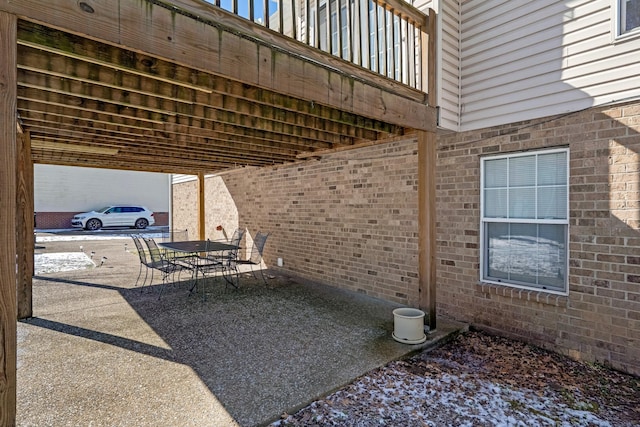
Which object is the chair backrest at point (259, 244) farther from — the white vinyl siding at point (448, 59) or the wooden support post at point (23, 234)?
the white vinyl siding at point (448, 59)

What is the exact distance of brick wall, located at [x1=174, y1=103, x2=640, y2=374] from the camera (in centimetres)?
333

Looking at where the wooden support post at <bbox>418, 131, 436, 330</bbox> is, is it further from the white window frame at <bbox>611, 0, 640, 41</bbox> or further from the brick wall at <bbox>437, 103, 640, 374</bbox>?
the white window frame at <bbox>611, 0, 640, 41</bbox>

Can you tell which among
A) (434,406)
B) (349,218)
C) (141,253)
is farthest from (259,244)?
(434,406)

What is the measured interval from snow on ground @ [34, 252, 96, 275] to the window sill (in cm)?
849

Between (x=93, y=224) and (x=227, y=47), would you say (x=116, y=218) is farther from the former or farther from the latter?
(x=227, y=47)

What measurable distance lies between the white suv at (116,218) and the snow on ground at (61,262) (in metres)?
9.50

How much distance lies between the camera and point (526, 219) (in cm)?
402

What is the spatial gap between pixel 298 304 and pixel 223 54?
12.4 feet

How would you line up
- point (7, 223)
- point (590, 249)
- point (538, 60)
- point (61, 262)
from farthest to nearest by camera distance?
point (61, 262)
point (538, 60)
point (590, 249)
point (7, 223)

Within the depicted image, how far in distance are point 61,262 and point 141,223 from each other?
12459 mm

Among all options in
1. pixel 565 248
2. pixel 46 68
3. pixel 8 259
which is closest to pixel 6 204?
pixel 8 259

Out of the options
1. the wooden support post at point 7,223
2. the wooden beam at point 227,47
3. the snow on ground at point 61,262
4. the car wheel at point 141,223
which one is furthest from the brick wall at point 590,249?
the car wheel at point 141,223

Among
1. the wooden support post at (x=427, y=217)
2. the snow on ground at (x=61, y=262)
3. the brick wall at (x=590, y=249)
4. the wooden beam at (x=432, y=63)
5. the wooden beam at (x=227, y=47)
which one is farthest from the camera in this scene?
the snow on ground at (x=61, y=262)

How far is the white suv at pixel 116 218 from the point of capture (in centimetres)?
1879
